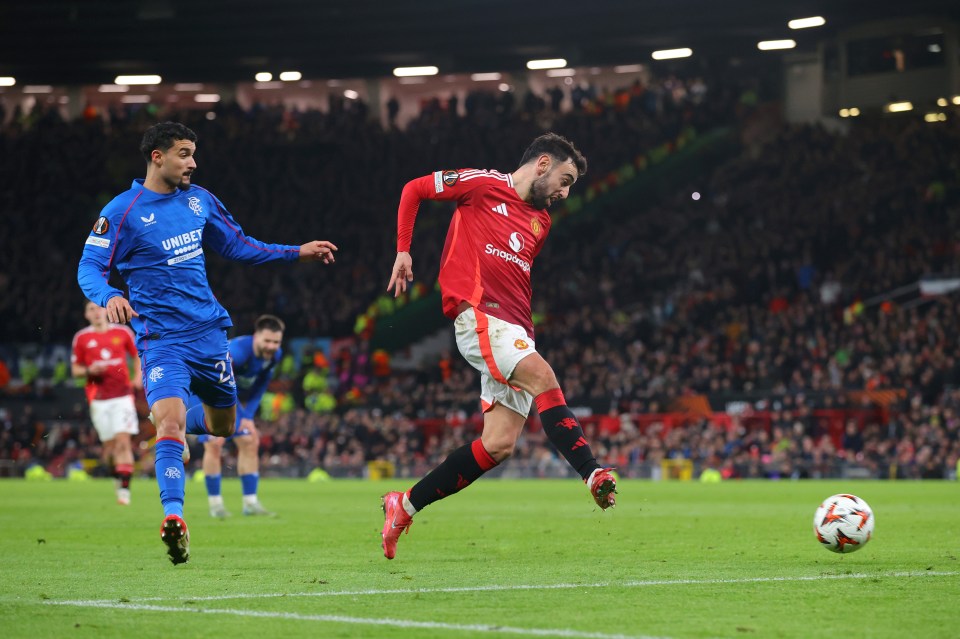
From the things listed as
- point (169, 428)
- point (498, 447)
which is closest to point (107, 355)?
point (169, 428)

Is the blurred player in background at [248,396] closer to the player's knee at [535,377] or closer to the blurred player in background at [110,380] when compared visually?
the blurred player in background at [110,380]

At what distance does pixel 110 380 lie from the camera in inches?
687

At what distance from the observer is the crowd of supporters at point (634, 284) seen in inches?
1118

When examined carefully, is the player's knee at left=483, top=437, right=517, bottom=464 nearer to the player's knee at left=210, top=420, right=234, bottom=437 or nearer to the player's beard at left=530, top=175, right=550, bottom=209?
the player's beard at left=530, top=175, right=550, bottom=209

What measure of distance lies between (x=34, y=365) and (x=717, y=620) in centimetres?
3398

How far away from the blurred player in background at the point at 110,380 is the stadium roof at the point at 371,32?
19073mm

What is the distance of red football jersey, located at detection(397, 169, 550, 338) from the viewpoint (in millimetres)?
7980

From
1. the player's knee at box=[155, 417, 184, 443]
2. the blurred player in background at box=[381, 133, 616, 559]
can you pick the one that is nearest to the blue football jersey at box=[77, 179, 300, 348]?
the player's knee at box=[155, 417, 184, 443]

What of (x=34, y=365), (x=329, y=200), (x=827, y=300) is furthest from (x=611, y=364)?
(x=34, y=365)

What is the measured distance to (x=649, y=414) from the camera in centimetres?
3011

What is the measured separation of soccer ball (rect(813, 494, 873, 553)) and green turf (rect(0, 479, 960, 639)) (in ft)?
0.49

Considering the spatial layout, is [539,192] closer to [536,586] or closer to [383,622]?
[536,586]

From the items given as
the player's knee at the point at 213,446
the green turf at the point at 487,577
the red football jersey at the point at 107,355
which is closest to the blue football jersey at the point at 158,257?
the green turf at the point at 487,577

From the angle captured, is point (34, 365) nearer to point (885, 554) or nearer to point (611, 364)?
point (611, 364)
